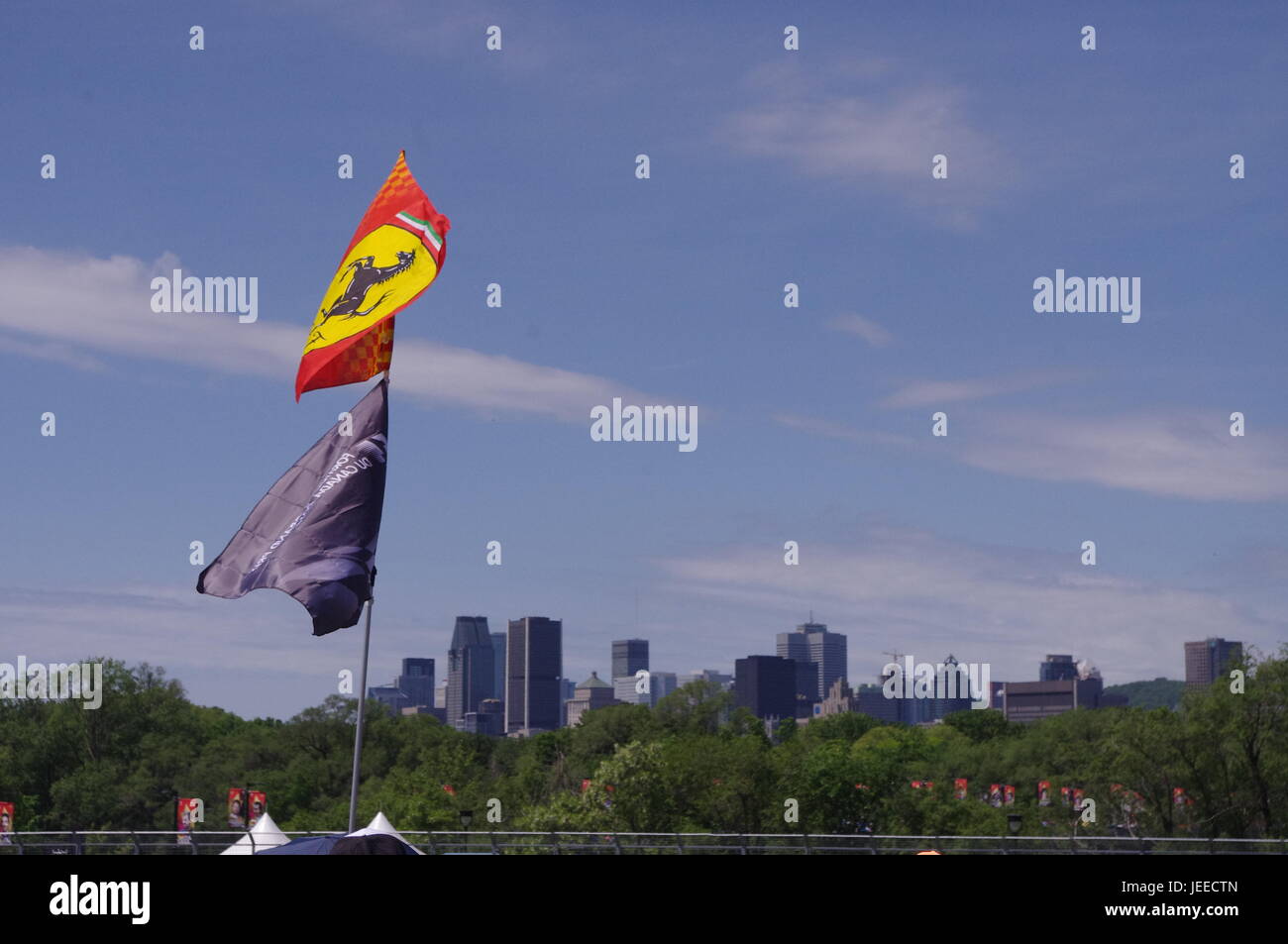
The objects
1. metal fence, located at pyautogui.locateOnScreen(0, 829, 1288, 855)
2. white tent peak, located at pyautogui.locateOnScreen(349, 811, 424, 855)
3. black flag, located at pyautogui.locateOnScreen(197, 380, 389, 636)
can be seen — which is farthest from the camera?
metal fence, located at pyautogui.locateOnScreen(0, 829, 1288, 855)

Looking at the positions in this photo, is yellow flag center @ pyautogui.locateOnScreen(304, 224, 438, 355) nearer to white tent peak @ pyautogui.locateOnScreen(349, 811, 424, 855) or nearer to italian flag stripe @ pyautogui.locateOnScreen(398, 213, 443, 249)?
italian flag stripe @ pyautogui.locateOnScreen(398, 213, 443, 249)

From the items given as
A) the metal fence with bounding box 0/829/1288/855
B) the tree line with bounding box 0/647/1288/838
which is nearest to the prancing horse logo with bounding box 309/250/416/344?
the metal fence with bounding box 0/829/1288/855

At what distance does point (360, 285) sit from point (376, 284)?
0.87ft

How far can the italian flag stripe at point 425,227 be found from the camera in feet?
81.0

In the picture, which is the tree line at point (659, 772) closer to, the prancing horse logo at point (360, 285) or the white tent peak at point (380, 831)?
the white tent peak at point (380, 831)

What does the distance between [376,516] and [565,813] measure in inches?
2669

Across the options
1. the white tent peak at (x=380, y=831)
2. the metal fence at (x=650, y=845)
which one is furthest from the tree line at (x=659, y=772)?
the white tent peak at (x=380, y=831)

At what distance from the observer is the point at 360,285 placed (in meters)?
24.4

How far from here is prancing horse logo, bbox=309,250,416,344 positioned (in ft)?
78.7

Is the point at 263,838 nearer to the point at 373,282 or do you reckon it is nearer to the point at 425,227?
the point at 373,282

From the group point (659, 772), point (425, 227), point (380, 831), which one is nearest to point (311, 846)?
point (380, 831)
